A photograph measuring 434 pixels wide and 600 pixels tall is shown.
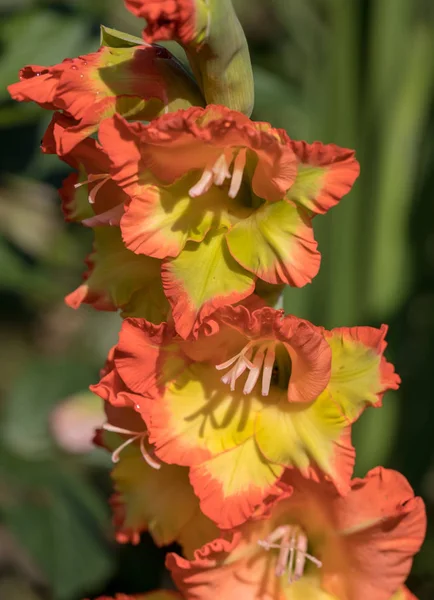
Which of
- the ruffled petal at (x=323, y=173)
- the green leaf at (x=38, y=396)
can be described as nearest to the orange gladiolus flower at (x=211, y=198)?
the ruffled petal at (x=323, y=173)

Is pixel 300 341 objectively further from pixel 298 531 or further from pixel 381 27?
pixel 381 27

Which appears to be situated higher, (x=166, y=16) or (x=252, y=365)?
(x=166, y=16)

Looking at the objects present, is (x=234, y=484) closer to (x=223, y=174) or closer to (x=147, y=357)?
(x=147, y=357)

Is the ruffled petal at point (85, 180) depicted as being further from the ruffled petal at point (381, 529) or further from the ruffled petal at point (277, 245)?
the ruffled petal at point (381, 529)

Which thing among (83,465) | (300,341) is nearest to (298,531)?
(300,341)

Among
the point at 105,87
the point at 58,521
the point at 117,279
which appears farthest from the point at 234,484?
the point at 58,521

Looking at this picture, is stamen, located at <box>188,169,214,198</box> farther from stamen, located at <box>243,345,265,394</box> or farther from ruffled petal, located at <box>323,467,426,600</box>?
ruffled petal, located at <box>323,467,426,600</box>

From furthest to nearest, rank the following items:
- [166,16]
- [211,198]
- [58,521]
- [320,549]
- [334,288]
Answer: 1. [334,288]
2. [58,521]
3. [320,549]
4. [211,198]
5. [166,16]
